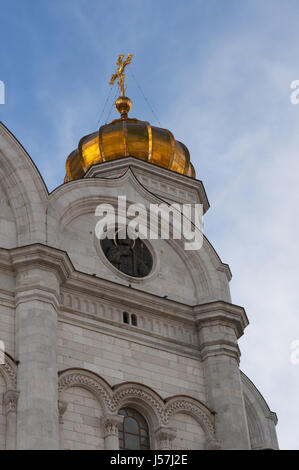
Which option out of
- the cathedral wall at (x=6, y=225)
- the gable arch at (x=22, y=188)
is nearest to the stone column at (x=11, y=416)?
the cathedral wall at (x=6, y=225)

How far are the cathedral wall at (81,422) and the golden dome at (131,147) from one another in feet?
30.7

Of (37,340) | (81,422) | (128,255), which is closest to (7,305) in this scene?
(37,340)

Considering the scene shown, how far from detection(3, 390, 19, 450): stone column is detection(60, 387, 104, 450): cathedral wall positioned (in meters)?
1.08

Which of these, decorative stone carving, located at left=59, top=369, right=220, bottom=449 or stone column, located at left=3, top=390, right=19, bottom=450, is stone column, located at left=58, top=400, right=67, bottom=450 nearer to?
decorative stone carving, located at left=59, top=369, right=220, bottom=449

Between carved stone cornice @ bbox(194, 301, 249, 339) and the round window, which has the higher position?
the round window

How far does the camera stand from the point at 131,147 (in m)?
28.5

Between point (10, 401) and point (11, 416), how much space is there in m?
0.29

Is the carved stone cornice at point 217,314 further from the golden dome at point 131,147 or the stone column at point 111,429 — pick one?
the golden dome at point 131,147

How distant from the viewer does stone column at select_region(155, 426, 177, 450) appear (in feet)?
68.2

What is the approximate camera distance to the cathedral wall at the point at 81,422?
19703 millimetres

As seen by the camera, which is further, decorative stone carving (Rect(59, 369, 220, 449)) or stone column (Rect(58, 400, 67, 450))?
decorative stone carving (Rect(59, 369, 220, 449))

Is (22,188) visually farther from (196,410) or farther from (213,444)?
(213,444)

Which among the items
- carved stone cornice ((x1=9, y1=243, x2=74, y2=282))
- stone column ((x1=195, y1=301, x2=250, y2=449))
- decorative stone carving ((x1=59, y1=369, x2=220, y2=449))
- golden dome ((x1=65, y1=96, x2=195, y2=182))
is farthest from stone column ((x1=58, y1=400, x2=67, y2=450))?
golden dome ((x1=65, y1=96, x2=195, y2=182))
